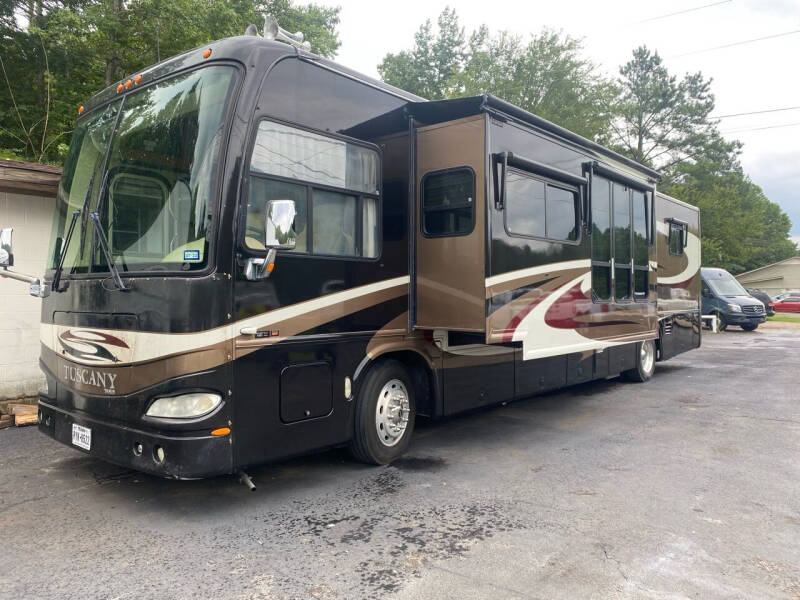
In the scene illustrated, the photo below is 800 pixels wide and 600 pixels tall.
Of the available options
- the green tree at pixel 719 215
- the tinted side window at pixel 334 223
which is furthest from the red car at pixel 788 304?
the tinted side window at pixel 334 223

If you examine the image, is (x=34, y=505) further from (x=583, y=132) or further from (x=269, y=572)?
(x=583, y=132)

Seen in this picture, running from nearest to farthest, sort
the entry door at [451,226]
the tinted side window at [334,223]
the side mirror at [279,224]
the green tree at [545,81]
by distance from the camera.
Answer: the side mirror at [279,224], the tinted side window at [334,223], the entry door at [451,226], the green tree at [545,81]

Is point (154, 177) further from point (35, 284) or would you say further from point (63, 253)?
point (35, 284)

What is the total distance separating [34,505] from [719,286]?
843 inches

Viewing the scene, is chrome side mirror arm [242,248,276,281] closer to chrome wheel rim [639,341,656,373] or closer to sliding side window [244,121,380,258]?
sliding side window [244,121,380,258]

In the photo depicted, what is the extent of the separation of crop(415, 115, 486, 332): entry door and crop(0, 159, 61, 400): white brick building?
14.9ft

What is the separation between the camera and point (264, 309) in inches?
160

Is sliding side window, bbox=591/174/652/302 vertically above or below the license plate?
above

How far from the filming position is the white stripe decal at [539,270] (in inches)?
208

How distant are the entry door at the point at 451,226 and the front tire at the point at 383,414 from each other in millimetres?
534

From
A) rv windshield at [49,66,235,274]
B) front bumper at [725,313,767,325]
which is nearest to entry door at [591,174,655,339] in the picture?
rv windshield at [49,66,235,274]

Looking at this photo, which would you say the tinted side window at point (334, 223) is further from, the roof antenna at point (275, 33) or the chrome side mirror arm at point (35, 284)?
the chrome side mirror arm at point (35, 284)

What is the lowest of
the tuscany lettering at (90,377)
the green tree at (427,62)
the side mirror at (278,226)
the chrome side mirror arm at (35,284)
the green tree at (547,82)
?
the tuscany lettering at (90,377)

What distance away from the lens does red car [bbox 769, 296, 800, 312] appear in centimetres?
3519
